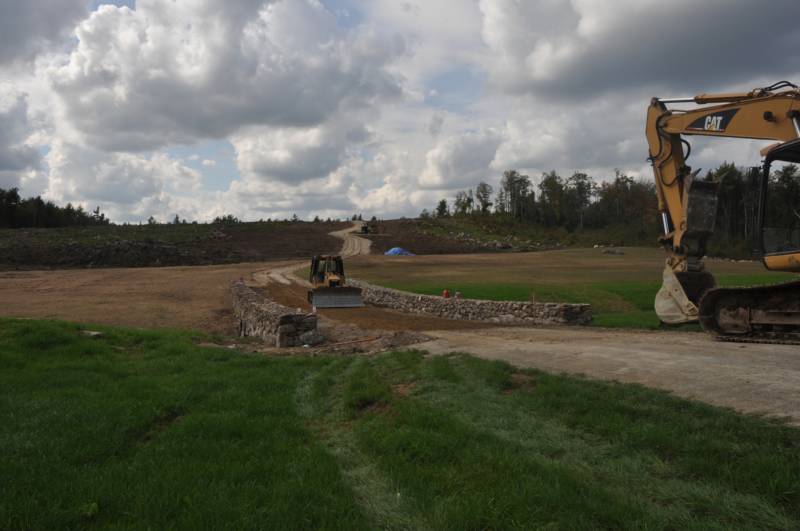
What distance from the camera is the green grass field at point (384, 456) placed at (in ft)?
15.1


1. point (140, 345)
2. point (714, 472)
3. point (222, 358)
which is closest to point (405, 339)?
point (222, 358)

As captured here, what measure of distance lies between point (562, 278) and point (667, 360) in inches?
1049

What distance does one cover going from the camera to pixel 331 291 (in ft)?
87.5

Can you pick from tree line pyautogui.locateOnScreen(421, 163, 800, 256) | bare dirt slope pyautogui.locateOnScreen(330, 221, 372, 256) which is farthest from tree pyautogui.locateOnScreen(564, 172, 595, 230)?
bare dirt slope pyautogui.locateOnScreen(330, 221, 372, 256)

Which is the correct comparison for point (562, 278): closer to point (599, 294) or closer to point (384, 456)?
point (599, 294)

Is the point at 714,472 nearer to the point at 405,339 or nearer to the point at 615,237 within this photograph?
the point at 405,339

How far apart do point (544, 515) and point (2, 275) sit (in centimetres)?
5080

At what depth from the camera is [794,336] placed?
12.7 metres

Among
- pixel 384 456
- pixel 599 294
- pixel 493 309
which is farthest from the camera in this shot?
pixel 599 294

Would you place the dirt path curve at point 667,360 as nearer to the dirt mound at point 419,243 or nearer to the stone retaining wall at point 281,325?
the stone retaining wall at point 281,325

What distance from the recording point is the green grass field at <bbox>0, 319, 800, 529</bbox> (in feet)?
15.1

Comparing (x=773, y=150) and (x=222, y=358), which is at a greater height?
(x=773, y=150)

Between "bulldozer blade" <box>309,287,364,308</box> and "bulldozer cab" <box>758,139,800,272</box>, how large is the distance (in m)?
17.6

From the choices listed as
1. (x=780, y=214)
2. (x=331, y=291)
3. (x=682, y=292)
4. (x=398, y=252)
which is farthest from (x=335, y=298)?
(x=398, y=252)
